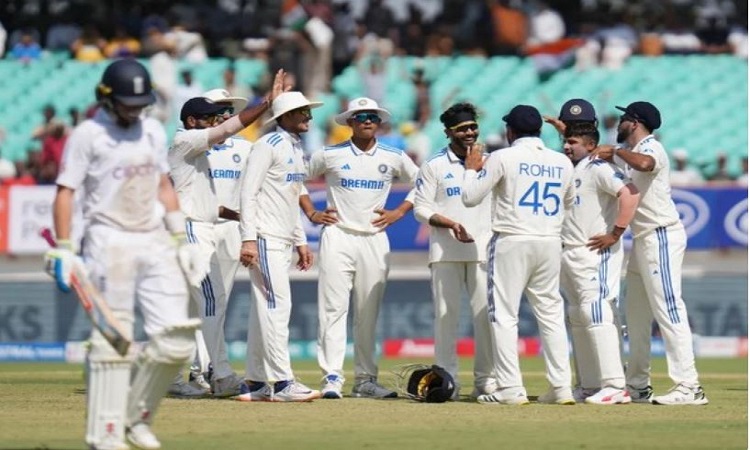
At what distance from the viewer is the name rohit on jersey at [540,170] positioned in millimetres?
10820

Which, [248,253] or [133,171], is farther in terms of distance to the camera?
[248,253]

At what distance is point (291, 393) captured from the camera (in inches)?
441

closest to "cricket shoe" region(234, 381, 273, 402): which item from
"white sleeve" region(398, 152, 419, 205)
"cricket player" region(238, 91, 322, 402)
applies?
"cricket player" region(238, 91, 322, 402)

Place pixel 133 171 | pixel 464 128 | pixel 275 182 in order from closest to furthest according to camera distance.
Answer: pixel 133 171, pixel 275 182, pixel 464 128

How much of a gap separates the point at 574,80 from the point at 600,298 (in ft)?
45.9

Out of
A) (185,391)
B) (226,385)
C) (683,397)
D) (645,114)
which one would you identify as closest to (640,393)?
(683,397)

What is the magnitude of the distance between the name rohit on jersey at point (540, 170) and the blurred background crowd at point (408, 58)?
450 inches

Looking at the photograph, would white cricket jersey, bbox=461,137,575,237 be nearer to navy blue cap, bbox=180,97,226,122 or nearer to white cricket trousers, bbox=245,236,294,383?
white cricket trousers, bbox=245,236,294,383

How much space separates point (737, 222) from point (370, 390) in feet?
31.8

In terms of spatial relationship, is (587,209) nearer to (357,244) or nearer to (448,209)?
(448,209)

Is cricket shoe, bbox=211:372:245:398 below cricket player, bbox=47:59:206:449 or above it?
below

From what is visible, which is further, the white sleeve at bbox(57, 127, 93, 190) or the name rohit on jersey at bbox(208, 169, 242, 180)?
the name rohit on jersey at bbox(208, 169, 242, 180)

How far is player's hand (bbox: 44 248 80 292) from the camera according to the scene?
8.02m

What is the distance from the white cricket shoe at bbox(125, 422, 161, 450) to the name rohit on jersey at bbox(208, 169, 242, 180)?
384 centimetres
